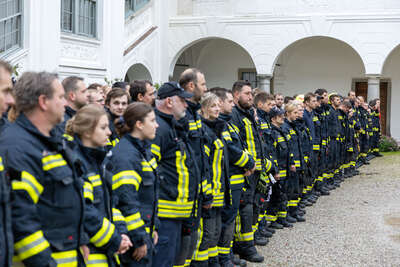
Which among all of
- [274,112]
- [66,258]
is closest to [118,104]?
[66,258]

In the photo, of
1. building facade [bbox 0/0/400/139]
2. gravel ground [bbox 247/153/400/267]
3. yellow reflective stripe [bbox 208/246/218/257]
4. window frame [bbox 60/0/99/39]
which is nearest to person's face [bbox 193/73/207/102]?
yellow reflective stripe [bbox 208/246/218/257]

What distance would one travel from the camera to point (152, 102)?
6176 millimetres

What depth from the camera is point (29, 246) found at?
2818 mm

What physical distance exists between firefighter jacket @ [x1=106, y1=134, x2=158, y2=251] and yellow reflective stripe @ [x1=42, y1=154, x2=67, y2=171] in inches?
28.2

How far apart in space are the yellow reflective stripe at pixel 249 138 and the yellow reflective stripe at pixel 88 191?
11.0 ft

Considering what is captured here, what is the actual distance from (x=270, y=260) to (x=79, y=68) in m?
9.13

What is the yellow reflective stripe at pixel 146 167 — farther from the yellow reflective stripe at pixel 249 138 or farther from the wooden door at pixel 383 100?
the wooden door at pixel 383 100

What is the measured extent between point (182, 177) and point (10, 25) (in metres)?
8.96

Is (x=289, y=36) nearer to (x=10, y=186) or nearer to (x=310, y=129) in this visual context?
(x=310, y=129)

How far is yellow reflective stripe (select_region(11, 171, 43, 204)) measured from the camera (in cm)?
279

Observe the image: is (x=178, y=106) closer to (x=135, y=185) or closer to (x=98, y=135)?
(x=135, y=185)

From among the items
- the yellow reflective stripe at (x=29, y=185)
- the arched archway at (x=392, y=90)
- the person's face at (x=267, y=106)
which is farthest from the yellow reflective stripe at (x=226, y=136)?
the arched archway at (x=392, y=90)

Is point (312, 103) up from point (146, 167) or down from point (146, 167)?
up

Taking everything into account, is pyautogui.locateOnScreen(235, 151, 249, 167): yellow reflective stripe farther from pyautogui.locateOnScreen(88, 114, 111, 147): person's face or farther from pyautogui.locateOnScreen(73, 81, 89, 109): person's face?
pyautogui.locateOnScreen(88, 114, 111, 147): person's face
